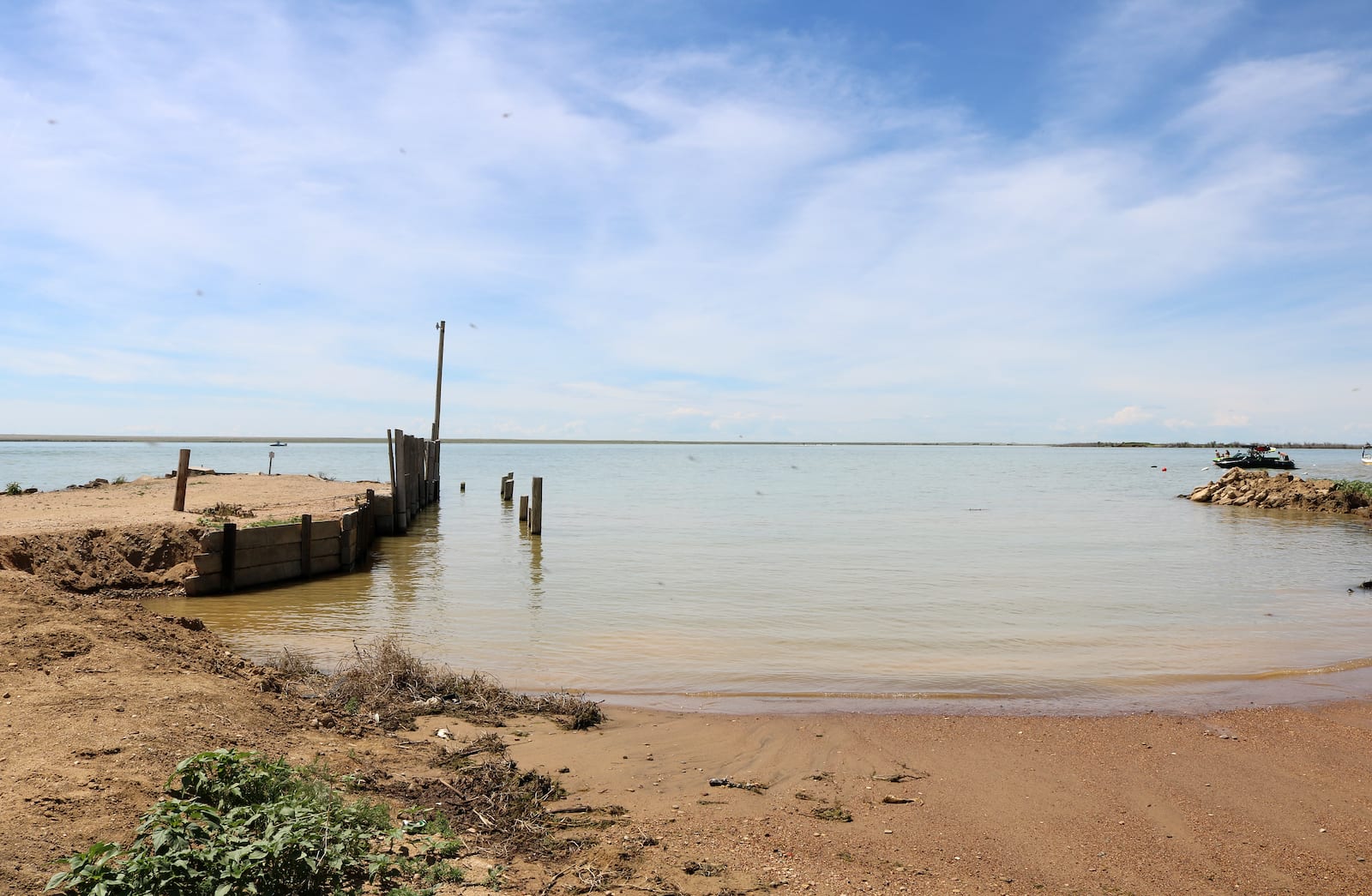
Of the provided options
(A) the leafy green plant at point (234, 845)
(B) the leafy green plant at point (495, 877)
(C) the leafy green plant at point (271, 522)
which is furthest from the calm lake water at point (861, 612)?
(A) the leafy green plant at point (234, 845)

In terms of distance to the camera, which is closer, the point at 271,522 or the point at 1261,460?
the point at 271,522

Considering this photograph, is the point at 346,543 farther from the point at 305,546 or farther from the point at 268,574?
the point at 268,574

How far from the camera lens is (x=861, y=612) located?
46.4 feet

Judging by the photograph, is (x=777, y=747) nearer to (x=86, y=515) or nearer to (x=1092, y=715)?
(x=1092, y=715)

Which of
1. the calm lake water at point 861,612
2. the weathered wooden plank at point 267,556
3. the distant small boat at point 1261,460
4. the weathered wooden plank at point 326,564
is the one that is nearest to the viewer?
the calm lake water at point 861,612

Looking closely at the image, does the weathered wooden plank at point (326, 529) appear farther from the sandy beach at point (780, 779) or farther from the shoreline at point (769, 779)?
A: the shoreline at point (769, 779)

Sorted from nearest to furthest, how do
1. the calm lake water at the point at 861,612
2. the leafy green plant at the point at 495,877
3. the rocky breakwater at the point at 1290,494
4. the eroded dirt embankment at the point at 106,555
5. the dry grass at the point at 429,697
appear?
the leafy green plant at the point at 495,877 < the dry grass at the point at 429,697 < the calm lake water at the point at 861,612 < the eroded dirt embankment at the point at 106,555 < the rocky breakwater at the point at 1290,494

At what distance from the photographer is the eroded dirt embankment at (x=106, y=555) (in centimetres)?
1320

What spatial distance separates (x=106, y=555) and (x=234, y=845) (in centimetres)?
1350

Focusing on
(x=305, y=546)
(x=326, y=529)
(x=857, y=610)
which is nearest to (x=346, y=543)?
(x=326, y=529)

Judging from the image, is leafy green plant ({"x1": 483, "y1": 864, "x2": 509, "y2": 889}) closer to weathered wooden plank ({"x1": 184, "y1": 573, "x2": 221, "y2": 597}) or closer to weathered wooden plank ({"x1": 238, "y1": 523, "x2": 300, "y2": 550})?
weathered wooden plank ({"x1": 184, "y1": 573, "x2": 221, "y2": 597})

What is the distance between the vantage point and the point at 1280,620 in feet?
45.5

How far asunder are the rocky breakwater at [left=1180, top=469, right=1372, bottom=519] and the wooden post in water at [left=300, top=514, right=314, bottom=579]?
40025 millimetres

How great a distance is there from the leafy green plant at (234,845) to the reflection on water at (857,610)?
5.03m
